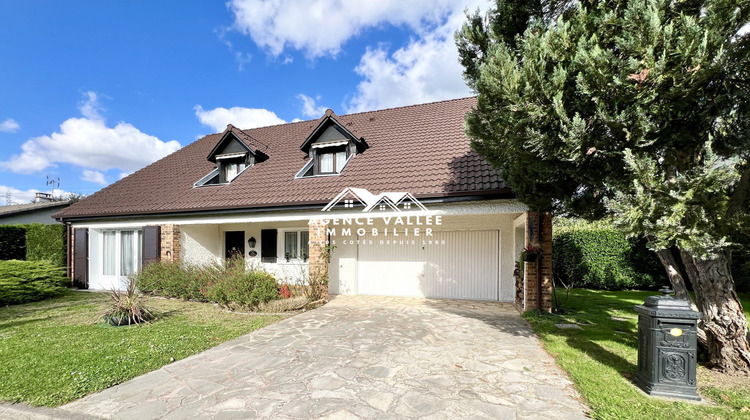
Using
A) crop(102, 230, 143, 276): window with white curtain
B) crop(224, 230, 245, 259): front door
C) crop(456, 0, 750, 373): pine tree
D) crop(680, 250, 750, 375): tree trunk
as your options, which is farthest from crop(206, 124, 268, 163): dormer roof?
crop(680, 250, 750, 375): tree trunk

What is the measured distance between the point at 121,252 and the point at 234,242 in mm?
4026

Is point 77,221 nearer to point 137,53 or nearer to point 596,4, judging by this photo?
point 137,53

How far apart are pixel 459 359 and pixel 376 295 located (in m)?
6.13

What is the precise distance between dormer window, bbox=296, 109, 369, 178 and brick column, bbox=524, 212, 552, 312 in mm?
6341

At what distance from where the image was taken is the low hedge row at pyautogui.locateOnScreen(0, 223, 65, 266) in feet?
41.1

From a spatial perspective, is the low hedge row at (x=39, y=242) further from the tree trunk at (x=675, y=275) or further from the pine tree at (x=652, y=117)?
the tree trunk at (x=675, y=275)

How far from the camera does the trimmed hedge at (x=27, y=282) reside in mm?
9305

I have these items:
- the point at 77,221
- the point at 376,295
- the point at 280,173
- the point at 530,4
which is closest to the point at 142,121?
the point at 77,221

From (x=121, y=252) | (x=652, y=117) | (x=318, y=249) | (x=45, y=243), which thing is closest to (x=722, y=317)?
(x=652, y=117)

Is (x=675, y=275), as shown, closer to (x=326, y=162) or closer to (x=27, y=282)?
(x=326, y=162)

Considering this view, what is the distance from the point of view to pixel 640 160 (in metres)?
3.45

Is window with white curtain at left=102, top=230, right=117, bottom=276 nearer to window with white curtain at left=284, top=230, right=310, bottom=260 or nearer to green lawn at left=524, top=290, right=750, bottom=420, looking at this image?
window with white curtain at left=284, top=230, right=310, bottom=260

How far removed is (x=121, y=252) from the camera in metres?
12.1

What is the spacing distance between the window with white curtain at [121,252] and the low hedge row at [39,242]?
1922 mm
